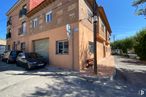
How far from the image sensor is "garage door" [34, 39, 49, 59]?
17.0 m

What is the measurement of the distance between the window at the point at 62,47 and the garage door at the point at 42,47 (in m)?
2.24

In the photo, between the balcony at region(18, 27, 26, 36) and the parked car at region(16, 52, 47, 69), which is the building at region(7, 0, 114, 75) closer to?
the balcony at region(18, 27, 26, 36)

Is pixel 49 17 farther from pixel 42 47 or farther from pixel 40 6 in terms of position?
pixel 42 47

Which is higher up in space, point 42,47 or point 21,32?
point 21,32

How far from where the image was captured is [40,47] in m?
18.5

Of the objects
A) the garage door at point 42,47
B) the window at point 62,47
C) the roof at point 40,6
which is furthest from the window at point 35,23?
the window at point 62,47

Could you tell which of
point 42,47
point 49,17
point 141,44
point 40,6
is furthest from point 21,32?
point 141,44

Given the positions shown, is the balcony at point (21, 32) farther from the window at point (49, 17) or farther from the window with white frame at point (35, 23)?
the window at point (49, 17)

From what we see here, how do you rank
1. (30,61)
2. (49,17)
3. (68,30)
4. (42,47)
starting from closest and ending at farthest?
(68,30)
(30,61)
(49,17)
(42,47)

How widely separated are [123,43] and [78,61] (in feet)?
125

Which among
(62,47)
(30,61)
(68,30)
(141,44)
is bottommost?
(30,61)

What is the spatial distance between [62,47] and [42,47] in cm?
418

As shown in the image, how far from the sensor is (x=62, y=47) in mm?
14656

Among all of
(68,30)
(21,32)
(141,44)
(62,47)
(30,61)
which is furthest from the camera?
(141,44)
